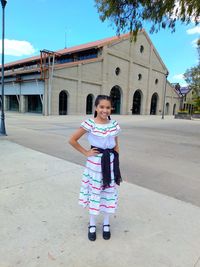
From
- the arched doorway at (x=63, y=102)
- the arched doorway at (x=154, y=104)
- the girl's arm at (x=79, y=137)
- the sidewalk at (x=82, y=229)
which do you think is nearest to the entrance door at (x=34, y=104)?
the arched doorway at (x=63, y=102)

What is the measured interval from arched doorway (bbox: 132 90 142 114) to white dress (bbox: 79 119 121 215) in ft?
134

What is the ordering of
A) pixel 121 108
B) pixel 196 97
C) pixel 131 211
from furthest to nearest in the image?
1. pixel 196 97
2. pixel 121 108
3. pixel 131 211

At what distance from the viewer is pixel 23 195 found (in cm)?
364

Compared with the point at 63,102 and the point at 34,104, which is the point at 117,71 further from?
the point at 34,104

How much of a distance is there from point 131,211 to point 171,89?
51.3 metres

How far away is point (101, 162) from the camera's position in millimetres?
2428

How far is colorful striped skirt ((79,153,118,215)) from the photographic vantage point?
246 cm

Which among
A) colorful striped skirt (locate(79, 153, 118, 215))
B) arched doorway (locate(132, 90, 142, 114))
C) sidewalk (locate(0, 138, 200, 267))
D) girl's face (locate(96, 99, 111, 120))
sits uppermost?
arched doorway (locate(132, 90, 142, 114))

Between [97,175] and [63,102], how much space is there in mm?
26968

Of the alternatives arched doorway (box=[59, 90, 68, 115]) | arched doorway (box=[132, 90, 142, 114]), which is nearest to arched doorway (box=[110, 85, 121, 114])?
arched doorway (box=[132, 90, 142, 114])

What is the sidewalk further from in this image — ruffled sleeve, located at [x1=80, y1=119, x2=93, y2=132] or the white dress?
ruffled sleeve, located at [x1=80, y1=119, x2=93, y2=132]

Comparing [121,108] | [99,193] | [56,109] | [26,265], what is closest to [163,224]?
[99,193]

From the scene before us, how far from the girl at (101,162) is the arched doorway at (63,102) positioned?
26338mm

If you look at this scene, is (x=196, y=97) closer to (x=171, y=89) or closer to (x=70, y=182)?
(x=171, y=89)
